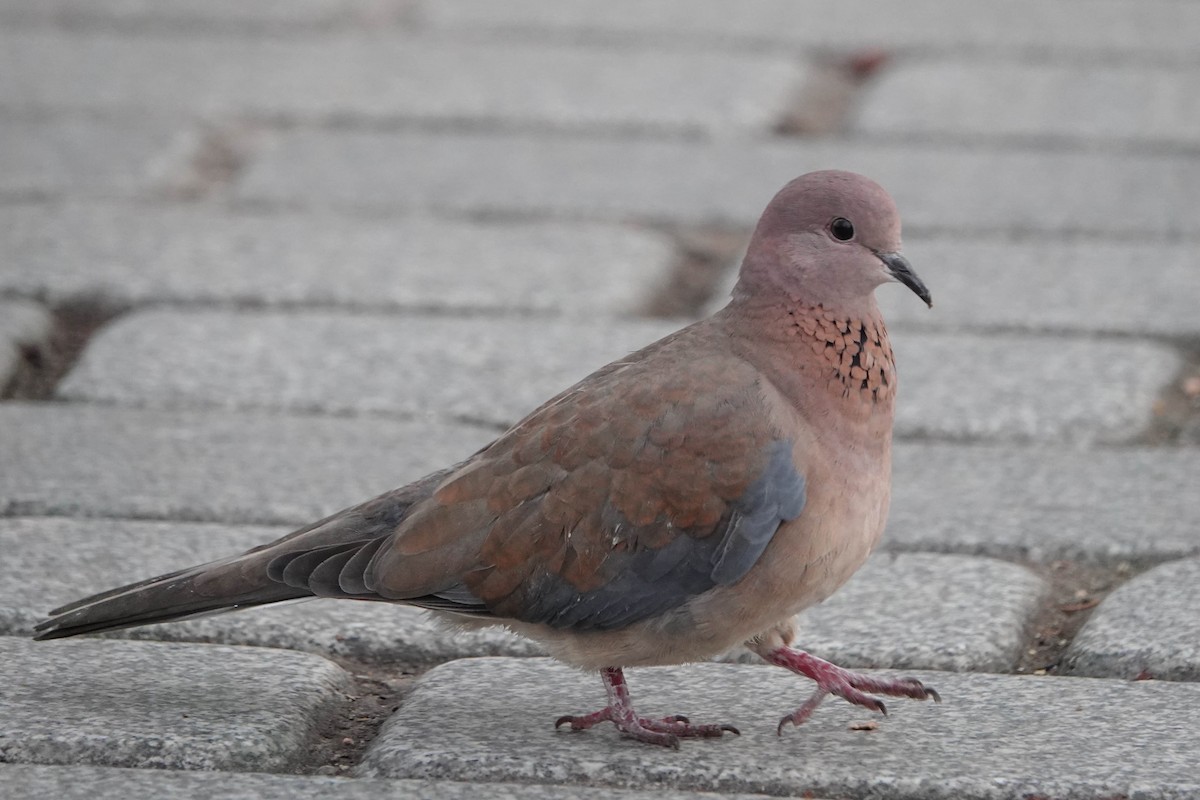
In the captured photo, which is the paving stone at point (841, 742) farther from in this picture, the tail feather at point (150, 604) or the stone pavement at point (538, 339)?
the tail feather at point (150, 604)

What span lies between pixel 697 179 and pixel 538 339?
104cm

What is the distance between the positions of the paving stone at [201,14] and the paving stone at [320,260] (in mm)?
1706

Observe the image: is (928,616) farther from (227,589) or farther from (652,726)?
(227,589)

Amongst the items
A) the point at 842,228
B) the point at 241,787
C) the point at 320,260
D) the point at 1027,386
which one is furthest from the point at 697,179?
the point at 241,787

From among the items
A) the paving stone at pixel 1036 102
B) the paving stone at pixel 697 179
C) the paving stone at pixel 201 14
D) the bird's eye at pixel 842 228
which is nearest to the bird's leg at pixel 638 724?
the bird's eye at pixel 842 228

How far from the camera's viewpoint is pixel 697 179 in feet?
15.0

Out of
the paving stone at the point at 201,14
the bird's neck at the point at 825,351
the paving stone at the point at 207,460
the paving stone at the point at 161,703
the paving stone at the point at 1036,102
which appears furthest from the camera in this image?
the paving stone at the point at 201,14

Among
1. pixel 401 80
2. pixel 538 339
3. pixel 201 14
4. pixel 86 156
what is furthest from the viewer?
pixel 201 14

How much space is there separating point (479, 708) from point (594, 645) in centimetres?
17

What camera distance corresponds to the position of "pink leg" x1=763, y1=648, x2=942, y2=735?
7.55 ft

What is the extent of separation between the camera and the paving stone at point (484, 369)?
334 centimetres

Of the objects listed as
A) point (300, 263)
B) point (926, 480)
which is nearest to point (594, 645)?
point (926, 480)

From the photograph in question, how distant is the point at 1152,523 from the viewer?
2.86m

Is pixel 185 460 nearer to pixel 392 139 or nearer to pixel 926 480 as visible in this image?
pixel 926 480
